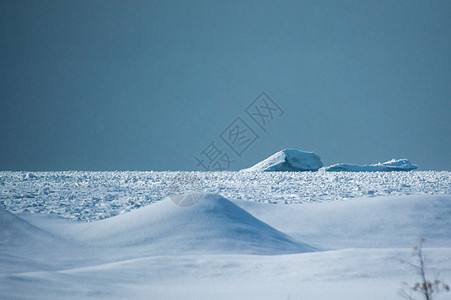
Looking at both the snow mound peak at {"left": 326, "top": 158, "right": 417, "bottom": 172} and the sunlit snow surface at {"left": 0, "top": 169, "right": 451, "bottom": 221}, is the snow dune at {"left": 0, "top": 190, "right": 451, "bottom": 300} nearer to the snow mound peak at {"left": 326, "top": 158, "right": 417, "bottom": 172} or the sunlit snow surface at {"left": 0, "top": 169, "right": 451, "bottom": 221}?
the sunlit snow surface at {"left": 0, "top": 169, "right": 451, "bottom": 221}

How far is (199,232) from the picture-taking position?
4574mm

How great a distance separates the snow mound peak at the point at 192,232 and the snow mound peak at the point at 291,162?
1176 cm

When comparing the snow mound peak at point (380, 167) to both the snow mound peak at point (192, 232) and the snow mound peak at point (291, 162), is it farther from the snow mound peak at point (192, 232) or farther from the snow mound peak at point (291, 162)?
the snow mound peak at point (192, 232)

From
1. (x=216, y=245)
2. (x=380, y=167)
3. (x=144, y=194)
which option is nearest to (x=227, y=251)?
(x=216, y=245)

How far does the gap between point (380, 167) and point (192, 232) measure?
579 inches

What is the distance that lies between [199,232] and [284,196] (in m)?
3.88

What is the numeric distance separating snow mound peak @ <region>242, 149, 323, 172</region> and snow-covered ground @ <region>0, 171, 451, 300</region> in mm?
8347

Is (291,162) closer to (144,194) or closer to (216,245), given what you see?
(144,194)

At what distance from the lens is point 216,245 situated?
169 inches

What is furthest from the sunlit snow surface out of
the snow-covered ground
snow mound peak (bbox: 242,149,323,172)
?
snow mound peak (bbox: 242,149,323,172)

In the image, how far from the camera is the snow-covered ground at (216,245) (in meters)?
2.62

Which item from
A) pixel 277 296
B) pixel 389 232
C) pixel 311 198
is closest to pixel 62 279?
pixel 277 296

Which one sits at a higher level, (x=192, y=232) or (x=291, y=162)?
(x=291, y=162)

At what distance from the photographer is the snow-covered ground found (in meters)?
2.62
